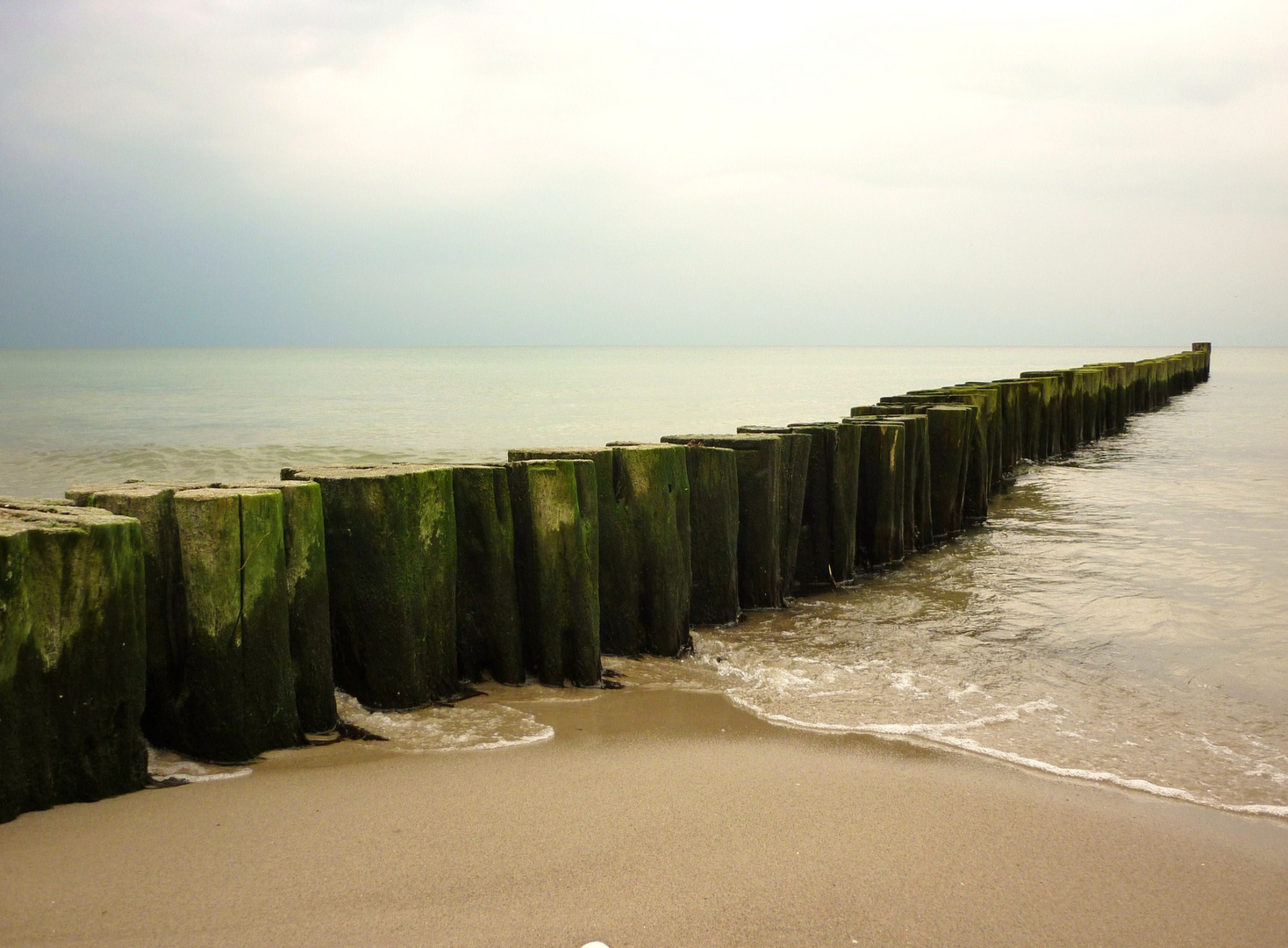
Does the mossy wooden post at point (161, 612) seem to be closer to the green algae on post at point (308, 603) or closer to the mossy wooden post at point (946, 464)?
the green algae on post at point (308, 603)

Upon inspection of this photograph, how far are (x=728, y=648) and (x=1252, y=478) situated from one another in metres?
10.7

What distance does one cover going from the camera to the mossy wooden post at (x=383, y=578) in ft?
12.3

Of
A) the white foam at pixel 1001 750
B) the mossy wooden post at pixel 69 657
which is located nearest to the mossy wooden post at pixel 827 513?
the white foam at pixel 1001 750

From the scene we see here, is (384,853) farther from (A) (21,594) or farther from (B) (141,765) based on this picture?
(A) (21,594)

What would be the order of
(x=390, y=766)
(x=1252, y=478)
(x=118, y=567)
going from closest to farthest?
(x=118, y=567)
(x=390, y=766)
(x=1252, y=478)

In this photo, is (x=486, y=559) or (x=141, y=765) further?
(x=486, y=559)

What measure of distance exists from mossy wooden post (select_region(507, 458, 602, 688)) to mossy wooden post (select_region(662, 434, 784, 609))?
1412 mm

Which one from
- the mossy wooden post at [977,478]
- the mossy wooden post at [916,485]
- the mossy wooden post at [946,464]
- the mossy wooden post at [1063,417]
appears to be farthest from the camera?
the mossy wooden post at [1063,417]

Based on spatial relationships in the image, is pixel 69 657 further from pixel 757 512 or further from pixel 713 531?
pixel 757 512

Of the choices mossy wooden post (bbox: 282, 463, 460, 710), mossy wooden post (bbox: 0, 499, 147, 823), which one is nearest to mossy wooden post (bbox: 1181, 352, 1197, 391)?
mossy wooden post (bbox: 282, 463, 460, 710)

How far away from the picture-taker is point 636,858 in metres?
2.64

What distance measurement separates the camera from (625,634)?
4.75 meters

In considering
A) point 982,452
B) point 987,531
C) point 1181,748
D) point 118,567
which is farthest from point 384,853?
point 982,452

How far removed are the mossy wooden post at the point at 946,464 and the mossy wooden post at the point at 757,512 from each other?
2.74 metres
